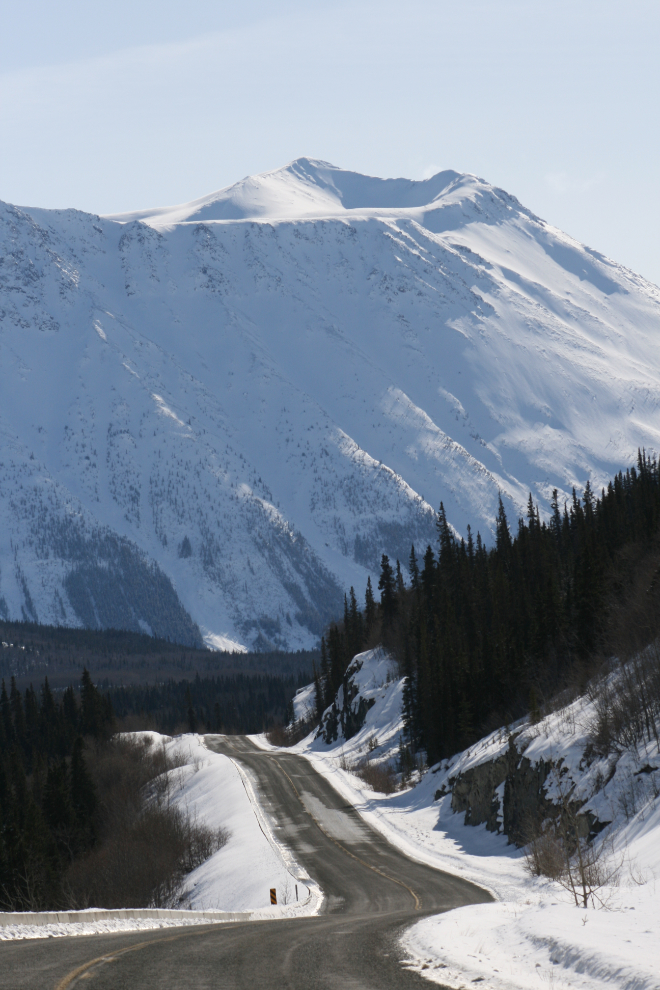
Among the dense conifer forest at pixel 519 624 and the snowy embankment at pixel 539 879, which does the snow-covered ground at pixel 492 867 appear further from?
the dense conifer forest at pixel 519 624

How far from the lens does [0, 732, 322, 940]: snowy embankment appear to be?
2522cm

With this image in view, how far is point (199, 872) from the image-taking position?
48969 mm

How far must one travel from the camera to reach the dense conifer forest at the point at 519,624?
53875 mm

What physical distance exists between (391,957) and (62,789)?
6975 centimetres

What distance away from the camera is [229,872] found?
45.1m

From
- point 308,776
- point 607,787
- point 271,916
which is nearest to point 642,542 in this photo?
point 308,776

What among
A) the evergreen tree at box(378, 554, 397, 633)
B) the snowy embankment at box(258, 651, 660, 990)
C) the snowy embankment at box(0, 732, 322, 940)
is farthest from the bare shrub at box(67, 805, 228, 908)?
the evergreen tree at box(378, 554, 397, 633)

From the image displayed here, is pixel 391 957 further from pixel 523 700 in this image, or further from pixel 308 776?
pixel 308 776

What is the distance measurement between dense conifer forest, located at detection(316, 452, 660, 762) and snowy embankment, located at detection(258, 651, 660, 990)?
5.71 metres

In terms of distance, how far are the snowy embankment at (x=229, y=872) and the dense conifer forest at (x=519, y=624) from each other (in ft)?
47.8

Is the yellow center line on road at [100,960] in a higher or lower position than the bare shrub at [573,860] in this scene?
higher

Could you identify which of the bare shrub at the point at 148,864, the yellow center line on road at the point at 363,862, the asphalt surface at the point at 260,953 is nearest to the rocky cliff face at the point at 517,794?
the asphalt surface at the point at 260,953

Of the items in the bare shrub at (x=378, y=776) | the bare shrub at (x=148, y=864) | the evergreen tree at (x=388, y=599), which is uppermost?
the evergreen tree at (x=388, y=599)

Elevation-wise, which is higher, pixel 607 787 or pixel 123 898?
pixel 607 787
